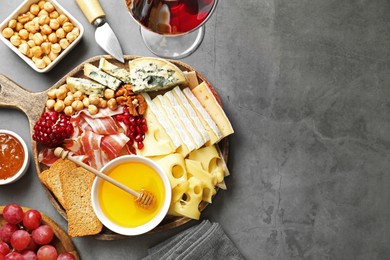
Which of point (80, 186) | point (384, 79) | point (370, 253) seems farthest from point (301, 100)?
point (80, 186)

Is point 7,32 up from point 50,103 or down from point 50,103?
up

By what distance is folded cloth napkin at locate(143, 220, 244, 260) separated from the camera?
2.02 m

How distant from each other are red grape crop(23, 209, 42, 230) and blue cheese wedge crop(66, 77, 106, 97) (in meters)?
0.44

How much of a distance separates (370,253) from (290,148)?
48cm

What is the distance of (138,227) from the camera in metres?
1.98

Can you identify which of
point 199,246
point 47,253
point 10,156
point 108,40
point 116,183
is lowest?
point 199,246

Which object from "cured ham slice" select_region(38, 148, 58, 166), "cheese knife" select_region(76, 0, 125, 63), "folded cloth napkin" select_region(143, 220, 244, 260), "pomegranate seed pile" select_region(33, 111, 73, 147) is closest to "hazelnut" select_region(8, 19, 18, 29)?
"cheese knife" select_region(76, 0, 125, 63)

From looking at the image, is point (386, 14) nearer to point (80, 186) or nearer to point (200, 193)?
point (200, 193)

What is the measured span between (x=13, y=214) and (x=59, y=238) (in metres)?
0.18

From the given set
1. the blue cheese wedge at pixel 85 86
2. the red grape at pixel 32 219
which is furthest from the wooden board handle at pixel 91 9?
the red grape at pixel 32 219

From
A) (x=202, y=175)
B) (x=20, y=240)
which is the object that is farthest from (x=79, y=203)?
(x=202, y=175)

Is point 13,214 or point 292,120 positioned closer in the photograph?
point 13,214

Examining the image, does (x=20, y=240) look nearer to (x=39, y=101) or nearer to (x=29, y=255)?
(x=29, y=255)

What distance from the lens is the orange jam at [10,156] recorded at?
2.04 meters
